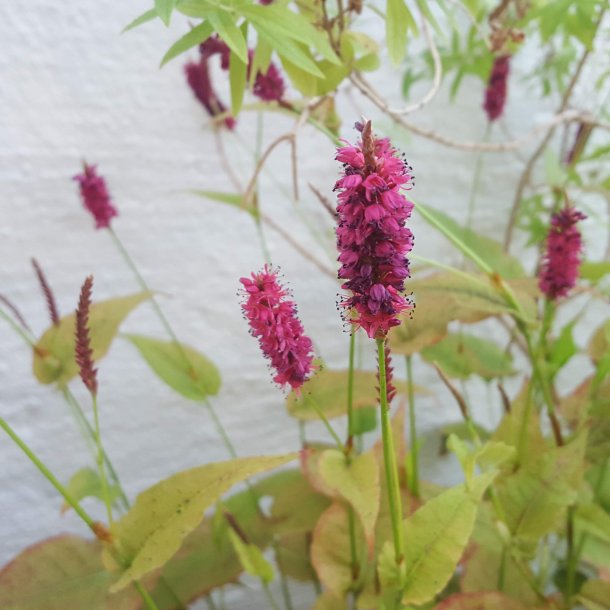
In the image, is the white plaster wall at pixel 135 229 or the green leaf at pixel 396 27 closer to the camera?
the green leaf at pixel 396 27

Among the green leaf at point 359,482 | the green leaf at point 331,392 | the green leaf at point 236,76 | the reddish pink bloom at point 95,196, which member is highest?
the green leaf at point 236,76

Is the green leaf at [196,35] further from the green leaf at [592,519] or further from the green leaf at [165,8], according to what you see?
the green leaf at [592,519]

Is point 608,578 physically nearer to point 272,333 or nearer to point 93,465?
point 272,333

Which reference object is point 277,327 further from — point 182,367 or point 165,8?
point 182,367

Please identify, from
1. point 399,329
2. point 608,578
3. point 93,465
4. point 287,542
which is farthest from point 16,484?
point 608,578

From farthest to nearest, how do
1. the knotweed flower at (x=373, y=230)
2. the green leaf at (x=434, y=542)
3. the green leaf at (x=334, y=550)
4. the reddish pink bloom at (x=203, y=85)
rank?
the reddish pink bloom at (x=203, y=85) < the green leaf at (x=334, y=550) < the green leaf at (x=434, y=542) < the knotweed flower at (x=373, y=230)

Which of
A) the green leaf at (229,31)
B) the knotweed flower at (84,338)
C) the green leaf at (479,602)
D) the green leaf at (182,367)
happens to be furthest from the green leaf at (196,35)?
the green leaf at (479,602)

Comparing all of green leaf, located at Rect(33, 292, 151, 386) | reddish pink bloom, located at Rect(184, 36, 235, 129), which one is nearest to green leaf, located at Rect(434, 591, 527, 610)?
green leaf, located at Rect(33, 292, 151, 386)

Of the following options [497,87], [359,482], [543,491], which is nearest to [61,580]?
[359,482]
